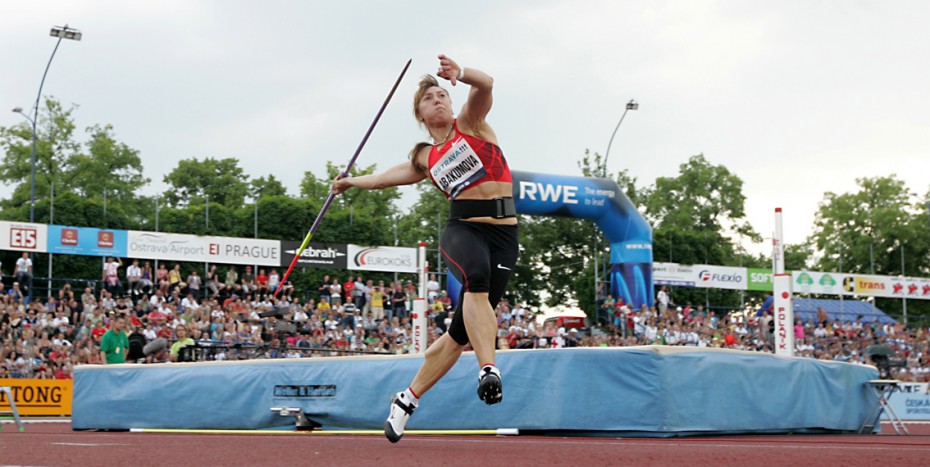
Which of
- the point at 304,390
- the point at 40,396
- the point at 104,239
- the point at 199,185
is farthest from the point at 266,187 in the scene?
the point at 304,390

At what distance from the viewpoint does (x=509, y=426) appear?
26.6ft

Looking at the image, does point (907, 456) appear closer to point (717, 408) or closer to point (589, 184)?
point (717, 408)

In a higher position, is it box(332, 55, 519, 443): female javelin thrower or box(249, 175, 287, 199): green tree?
box(249, 175, 287, 199): green tree

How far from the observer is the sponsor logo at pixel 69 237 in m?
27.3

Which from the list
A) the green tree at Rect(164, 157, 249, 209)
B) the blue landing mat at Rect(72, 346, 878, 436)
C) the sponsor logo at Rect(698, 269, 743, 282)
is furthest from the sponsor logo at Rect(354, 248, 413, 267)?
the green tree at Rect(164, 157, 249, 209)

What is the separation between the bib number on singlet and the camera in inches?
212

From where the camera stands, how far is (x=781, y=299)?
12.9 m

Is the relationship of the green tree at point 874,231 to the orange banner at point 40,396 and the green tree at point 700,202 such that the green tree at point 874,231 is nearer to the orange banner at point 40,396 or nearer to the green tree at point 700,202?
the green tree at point 700,202

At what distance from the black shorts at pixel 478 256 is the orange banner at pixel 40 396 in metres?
15.3

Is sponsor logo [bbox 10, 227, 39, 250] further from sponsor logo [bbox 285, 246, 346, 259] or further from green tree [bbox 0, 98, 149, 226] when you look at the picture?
green tree [bbox 0, 98, 149, 226]

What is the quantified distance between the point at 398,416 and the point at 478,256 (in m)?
0.98

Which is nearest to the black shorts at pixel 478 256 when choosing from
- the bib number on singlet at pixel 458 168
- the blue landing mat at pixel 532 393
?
the bib number on singlet at pixel 458 168

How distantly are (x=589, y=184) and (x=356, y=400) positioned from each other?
1502cm

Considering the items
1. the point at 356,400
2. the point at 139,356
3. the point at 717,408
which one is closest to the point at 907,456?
the point at 717,408
